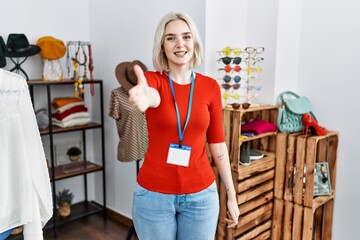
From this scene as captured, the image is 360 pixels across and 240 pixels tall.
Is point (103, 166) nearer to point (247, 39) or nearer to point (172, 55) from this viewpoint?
point (247, 39)

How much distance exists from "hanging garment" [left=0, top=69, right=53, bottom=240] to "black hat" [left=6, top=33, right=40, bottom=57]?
1.50 metres

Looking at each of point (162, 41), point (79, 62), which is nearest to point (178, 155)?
point (162, 41)

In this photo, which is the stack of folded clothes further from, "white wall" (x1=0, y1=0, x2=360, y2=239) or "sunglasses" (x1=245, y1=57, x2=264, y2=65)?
"sunglasses" (x1=245, y1=57, x2=264, y2=65)

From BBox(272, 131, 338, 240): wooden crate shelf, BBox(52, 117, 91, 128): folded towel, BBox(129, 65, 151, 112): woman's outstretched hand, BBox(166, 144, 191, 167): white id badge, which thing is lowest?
BBox(272, 131, 338, 240): wooden crate shelf

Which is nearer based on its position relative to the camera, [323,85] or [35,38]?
[323,85]

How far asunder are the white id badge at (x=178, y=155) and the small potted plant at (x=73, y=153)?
2.08 metres

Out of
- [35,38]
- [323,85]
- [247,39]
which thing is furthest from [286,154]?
[35,38]

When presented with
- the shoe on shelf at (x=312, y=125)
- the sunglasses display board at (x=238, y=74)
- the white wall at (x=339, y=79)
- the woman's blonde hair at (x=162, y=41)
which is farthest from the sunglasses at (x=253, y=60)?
the woman's blonde hair at (x=162, y=41)

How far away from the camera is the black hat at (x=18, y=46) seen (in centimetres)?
262

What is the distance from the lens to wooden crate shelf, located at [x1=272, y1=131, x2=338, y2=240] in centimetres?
235

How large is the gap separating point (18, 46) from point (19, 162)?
5.35 ft

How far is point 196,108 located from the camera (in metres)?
1.39

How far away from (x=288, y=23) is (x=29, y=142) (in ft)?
6.55

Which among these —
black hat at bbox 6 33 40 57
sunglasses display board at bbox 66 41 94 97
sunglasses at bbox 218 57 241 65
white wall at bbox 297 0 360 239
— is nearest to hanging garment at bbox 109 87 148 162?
sunglasses display board at bbox 66 41 94 97
